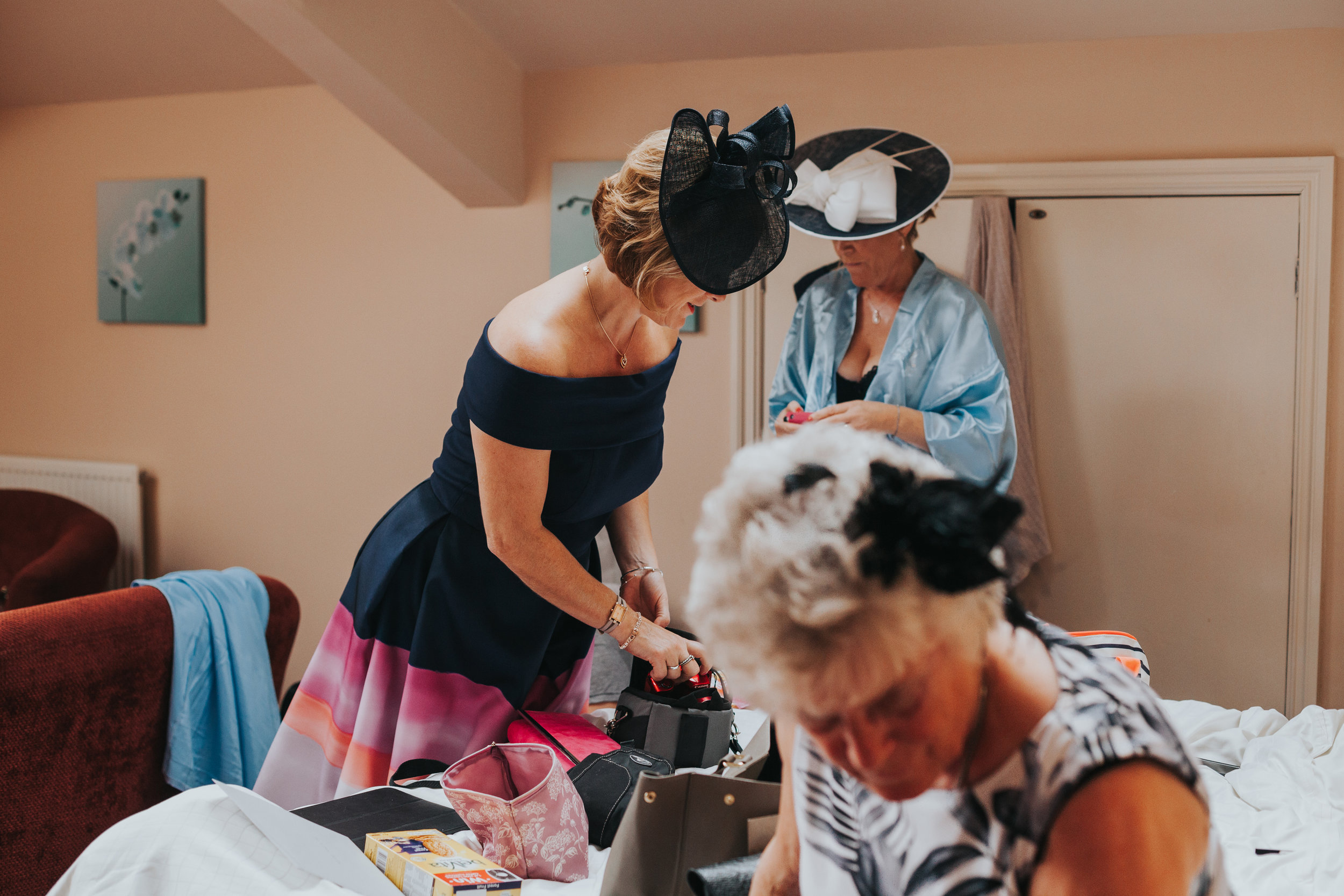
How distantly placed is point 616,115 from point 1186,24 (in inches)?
70.1

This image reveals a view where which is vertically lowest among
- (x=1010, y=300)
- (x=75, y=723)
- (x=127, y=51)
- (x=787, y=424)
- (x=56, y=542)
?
(x=75, y=723)

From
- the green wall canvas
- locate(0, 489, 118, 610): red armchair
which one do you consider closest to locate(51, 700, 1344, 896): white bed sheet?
locate(0, 489, 118, 610): red armchair

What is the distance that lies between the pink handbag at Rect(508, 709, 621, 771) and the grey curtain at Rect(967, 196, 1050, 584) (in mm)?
1798

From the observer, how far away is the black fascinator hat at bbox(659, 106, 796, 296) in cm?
120


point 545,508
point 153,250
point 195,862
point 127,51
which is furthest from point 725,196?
point 153,250

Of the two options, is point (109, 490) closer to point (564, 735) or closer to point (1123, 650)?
point (564, 735)

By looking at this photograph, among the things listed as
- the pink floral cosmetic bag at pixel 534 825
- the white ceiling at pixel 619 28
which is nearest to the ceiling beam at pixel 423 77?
the white ceiling at pixel 619 28

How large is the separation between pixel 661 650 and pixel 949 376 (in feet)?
3.99

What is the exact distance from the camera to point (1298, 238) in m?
2.81

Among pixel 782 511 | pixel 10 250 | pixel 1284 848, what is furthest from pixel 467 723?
pixel 10 250

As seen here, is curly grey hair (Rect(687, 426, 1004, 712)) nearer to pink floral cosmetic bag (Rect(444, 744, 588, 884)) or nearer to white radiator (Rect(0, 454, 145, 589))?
pink floral cosmetic bag (Rect(444, 744, 588, 884))

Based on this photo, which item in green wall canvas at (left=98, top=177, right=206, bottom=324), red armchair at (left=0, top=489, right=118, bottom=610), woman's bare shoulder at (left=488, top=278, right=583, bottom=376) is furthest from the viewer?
green wall canvas at (left=98, top=177, right=206, bottom=324)

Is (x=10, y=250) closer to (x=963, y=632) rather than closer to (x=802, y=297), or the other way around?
(x=802, y=297)

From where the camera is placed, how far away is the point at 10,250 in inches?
165
